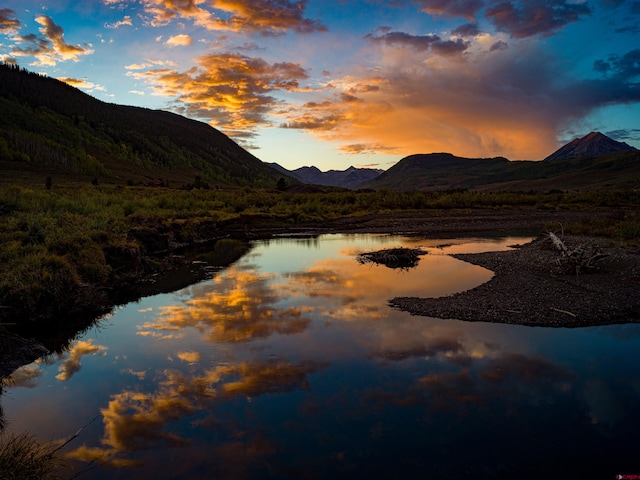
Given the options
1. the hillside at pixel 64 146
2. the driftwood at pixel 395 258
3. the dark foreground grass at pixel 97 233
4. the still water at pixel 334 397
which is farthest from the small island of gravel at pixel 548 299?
the hillside at pixel 64 146

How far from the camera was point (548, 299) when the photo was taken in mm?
18234

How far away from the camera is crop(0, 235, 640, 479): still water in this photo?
28.1 feet

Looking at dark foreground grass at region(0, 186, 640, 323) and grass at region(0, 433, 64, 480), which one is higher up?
dark foreground grass at region(0, 186, 640, 323)

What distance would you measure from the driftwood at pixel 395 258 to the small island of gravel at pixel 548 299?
6.12 meters

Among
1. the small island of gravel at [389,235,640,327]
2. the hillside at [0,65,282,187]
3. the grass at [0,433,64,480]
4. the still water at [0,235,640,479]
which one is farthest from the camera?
A: the hillside at [0,65,282,187]

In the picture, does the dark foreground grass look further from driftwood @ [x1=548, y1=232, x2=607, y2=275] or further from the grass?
driftwood @ [x1=548, y1=232, x2=607, y2=275]

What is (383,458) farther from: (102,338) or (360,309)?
(102,338)

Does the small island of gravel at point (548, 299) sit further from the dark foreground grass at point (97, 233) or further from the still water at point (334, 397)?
the dark foreground grass at point (97, 233)

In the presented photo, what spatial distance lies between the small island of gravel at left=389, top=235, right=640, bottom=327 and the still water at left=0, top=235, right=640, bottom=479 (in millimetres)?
908

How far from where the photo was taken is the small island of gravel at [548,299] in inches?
642

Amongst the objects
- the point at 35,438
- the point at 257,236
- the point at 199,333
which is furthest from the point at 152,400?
the point at 257,236

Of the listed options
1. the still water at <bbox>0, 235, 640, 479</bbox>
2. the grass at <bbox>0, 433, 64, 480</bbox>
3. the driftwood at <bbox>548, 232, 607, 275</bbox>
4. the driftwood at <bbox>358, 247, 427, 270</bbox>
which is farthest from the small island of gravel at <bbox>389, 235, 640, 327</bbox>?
the grass at <bbox>0, 433, 64, 480</bbox>

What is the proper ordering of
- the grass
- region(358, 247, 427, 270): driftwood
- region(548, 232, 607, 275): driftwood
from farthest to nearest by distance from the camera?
region(358, 247, 427, 270): driftwood, region(548, 232, 607, 275): driftwood, the grass

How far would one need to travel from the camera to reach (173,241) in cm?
3962
